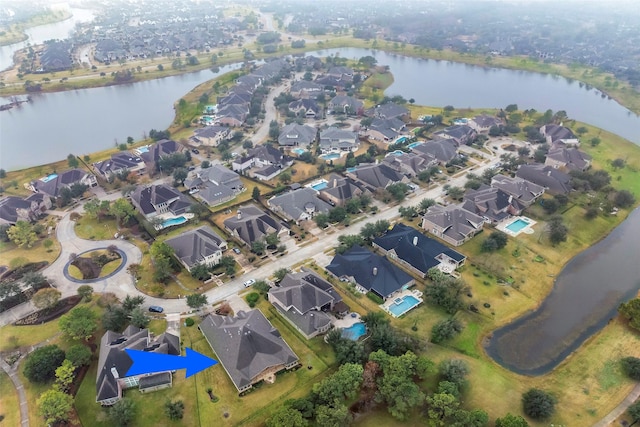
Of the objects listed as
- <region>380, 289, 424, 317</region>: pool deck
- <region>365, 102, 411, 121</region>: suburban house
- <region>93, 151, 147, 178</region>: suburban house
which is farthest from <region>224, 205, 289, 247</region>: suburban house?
<region>365, 102, 411, 121</region>: suburban house

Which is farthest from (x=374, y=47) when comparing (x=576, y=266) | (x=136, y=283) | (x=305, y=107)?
(x=136, y=283)

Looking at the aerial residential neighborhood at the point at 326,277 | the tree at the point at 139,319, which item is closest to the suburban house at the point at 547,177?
the aerial residential neighborhood at the point at 326,277

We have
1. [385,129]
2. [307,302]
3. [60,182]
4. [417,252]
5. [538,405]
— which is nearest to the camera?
[538,405]

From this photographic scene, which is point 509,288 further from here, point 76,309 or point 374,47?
point 374,47

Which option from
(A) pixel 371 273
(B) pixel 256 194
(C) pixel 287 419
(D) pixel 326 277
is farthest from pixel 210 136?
(C) pixel 287 419

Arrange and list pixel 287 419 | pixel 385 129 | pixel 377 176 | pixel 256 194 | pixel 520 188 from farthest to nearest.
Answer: pixel 385 129
pixel 377 176
pixel 520 188
pixel 256 194
pixel 287 419

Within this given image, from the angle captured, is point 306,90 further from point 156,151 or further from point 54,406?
point 54,406
